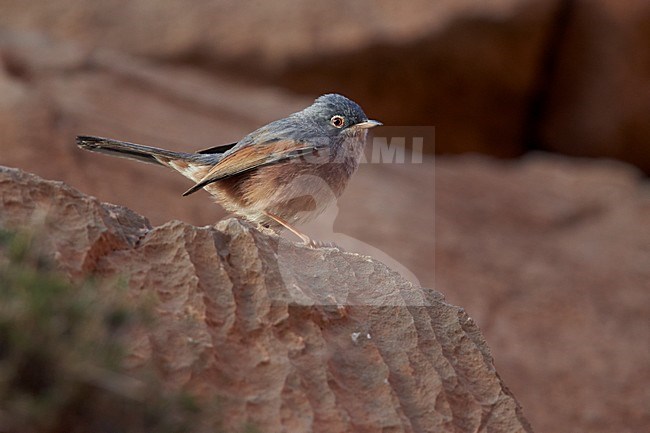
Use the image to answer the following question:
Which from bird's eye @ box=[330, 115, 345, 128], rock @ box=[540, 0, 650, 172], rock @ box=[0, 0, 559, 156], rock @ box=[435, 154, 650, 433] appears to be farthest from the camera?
rock @ box=[540, 0, 650, 172]

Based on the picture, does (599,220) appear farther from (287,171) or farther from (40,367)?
(40,367)

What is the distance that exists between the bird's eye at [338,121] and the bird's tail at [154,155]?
0.99 metres

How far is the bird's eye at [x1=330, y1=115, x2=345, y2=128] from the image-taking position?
24.3ft

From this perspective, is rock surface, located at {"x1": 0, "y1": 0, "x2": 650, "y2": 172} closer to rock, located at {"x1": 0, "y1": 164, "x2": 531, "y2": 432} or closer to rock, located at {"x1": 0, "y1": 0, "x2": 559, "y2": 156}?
rock, located at {"x1": 0, "y1": 0, "x2": 559, "y2": 156}

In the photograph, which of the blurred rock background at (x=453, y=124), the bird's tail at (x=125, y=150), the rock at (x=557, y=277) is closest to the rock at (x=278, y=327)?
the bird's tail at (x=125, y=150)

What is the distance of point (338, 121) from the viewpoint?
7422 mm

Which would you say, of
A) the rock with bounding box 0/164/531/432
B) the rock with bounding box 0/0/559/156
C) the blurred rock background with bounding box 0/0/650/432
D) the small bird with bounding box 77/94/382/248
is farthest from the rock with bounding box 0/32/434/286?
the rock with bounding box 0/164/531/432

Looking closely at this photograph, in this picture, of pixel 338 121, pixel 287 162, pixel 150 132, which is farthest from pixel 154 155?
pixel 150 132

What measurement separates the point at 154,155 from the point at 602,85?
41.6ft

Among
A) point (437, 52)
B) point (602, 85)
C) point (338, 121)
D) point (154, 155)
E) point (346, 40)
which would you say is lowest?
point (602, 85)

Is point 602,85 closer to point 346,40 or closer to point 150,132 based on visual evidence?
point 346,40

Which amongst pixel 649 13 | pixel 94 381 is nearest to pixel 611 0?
pixel 649 13

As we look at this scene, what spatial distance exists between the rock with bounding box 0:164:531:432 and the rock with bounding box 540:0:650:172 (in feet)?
44.1

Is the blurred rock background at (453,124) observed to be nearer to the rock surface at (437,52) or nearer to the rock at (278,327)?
the rock surface at (437,52)
